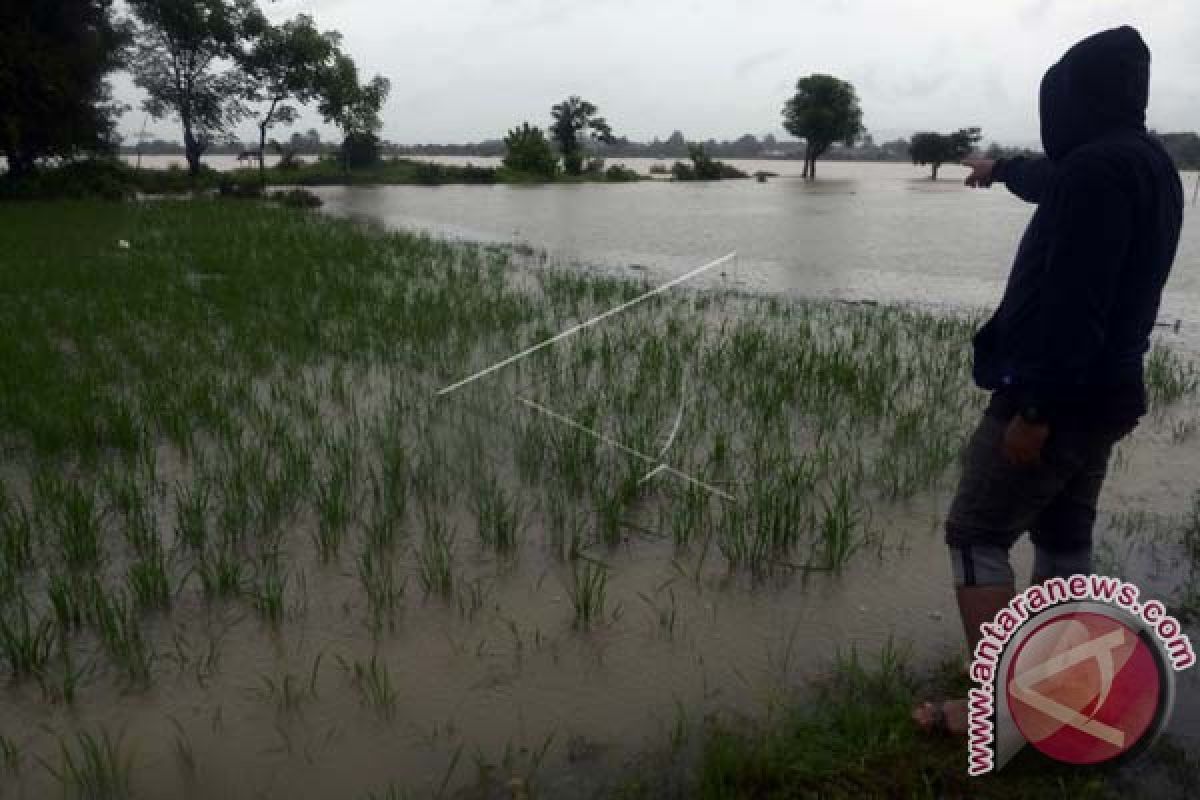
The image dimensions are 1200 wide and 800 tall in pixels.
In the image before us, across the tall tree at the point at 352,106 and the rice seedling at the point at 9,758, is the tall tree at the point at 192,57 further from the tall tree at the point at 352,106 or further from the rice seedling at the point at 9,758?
the rice seedling at the point at 9,758

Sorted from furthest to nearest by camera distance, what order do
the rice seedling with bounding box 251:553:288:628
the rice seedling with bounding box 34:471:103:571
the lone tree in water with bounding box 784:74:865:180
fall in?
the lone tree in water with bounding box 784:74:865:180
the rice seedling with bounding box 34:471:103:571
the rice seedling with bounding box 251:553:288:628

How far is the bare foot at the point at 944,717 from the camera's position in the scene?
2.05 metres

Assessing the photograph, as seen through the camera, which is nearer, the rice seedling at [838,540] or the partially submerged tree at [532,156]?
the rice seedling at [838,540]

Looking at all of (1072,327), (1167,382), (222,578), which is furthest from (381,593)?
(1167,382)

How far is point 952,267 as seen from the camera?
1356 cm

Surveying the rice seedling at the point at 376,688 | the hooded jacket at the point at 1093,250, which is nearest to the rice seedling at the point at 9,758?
the rice seedling at the point at 376,688

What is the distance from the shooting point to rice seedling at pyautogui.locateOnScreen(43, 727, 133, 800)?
1.94 meters

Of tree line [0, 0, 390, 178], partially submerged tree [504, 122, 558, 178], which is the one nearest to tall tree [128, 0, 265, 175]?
tree line [0, 0, 390, 178]

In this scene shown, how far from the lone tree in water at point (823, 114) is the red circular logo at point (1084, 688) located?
2461 inches

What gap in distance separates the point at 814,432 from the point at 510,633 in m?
2.54

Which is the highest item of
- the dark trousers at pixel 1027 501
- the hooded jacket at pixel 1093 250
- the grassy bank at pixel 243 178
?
the grassy bank at pixel 243 178

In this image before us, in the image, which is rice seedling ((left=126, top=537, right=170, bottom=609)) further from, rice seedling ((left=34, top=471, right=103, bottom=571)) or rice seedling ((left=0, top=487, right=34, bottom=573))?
rice seedling ((left=0, top=487, right=34, bottom=573))
